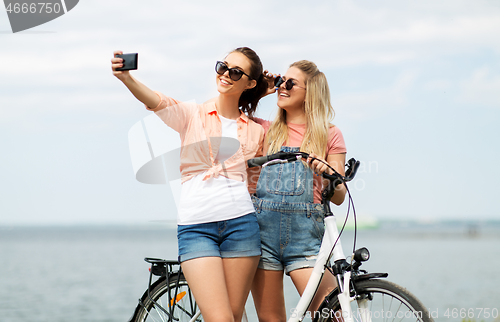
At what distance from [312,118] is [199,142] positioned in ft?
2.35

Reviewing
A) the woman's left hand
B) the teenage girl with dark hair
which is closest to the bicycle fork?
the woman's left hand

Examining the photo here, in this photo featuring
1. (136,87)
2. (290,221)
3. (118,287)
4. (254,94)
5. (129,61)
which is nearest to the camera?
(129,61)

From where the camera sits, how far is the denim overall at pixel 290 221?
277 cm

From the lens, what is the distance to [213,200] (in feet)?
8.48

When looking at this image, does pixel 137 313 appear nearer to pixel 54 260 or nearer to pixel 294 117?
pixel 294 117

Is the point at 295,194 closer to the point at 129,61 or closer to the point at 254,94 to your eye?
the point at 254,94

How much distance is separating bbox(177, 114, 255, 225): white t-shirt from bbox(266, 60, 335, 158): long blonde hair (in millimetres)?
395

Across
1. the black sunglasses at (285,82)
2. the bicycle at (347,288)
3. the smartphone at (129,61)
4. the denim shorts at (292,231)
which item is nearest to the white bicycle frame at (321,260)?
the bicycle at (347,288)

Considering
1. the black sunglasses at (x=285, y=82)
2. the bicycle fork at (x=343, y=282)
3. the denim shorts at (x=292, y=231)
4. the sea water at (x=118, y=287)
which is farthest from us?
the sea water at (x=118, y=287)

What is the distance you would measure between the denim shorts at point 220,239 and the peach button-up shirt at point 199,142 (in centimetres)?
25

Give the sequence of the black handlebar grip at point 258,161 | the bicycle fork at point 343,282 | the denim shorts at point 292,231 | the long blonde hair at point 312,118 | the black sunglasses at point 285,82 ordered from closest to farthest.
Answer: the bicycle fork at point 343,282
the black handlebar grip at point 258,161
the denim shorts at point 292,231
the long blonde hair at point 312,118
the black sunglasses at point 285,82

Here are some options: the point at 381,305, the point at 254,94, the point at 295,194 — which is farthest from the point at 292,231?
the point at 254,94

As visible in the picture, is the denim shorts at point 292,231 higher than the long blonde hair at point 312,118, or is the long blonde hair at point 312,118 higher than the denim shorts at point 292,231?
the long blonde hair at point 312,118

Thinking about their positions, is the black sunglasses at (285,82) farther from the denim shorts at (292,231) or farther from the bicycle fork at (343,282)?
the bicycle fork at (343,282)
